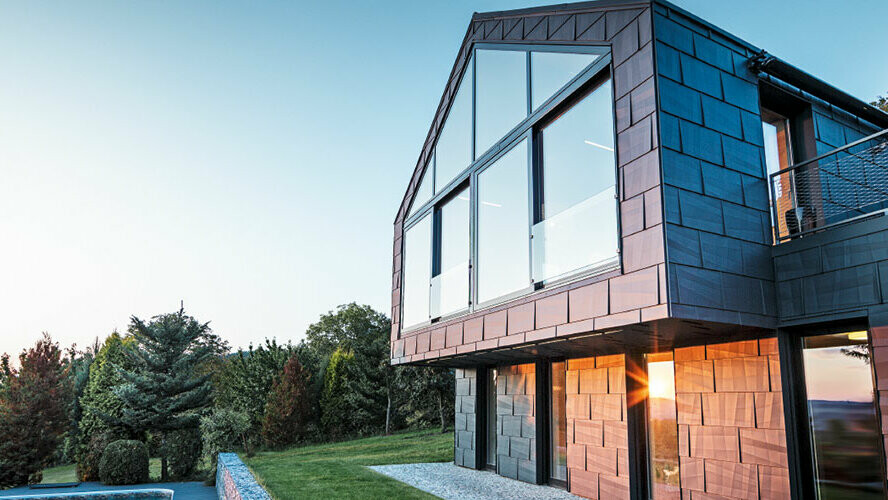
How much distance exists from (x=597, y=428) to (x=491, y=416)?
3701mm

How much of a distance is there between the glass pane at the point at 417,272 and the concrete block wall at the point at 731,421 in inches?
180

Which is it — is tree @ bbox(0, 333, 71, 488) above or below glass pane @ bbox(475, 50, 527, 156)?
below

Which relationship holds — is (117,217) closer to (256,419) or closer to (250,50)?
(250,50)

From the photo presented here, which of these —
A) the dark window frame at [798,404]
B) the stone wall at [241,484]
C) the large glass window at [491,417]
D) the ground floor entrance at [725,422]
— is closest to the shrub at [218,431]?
the stone wall at [241,484]

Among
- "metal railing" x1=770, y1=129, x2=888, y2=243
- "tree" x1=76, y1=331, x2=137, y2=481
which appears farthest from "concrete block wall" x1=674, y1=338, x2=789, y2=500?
"tree" x1=76, y1=331, x2=137, y2=481

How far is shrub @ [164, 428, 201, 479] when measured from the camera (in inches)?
607

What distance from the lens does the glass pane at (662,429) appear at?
650 centimetres

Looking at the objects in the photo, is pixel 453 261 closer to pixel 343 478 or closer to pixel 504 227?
pixel 504 227

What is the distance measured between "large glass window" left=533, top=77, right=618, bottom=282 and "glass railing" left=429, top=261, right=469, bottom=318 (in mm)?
1936

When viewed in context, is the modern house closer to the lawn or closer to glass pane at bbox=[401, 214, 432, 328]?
glass pane at bbox=[401, 214, 432, 328]

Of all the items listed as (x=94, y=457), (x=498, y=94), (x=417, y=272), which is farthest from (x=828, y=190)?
(x=94, y=457)

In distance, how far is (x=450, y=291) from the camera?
878cm

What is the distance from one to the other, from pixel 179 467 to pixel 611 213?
48.7ft

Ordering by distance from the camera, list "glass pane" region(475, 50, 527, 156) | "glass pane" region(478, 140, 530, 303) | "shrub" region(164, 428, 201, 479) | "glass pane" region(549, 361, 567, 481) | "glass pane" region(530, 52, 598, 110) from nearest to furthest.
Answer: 1. "glass pane" region(530, 52, 598, 110)
2. "glass pane" region(478, 140, 530, 303)
3. "glass pane" region(475, 50, 527, 156)
4. "glass pane" region(549, 361, 567, 481)
5. "shrub" region(164, 428, 201, 479)
